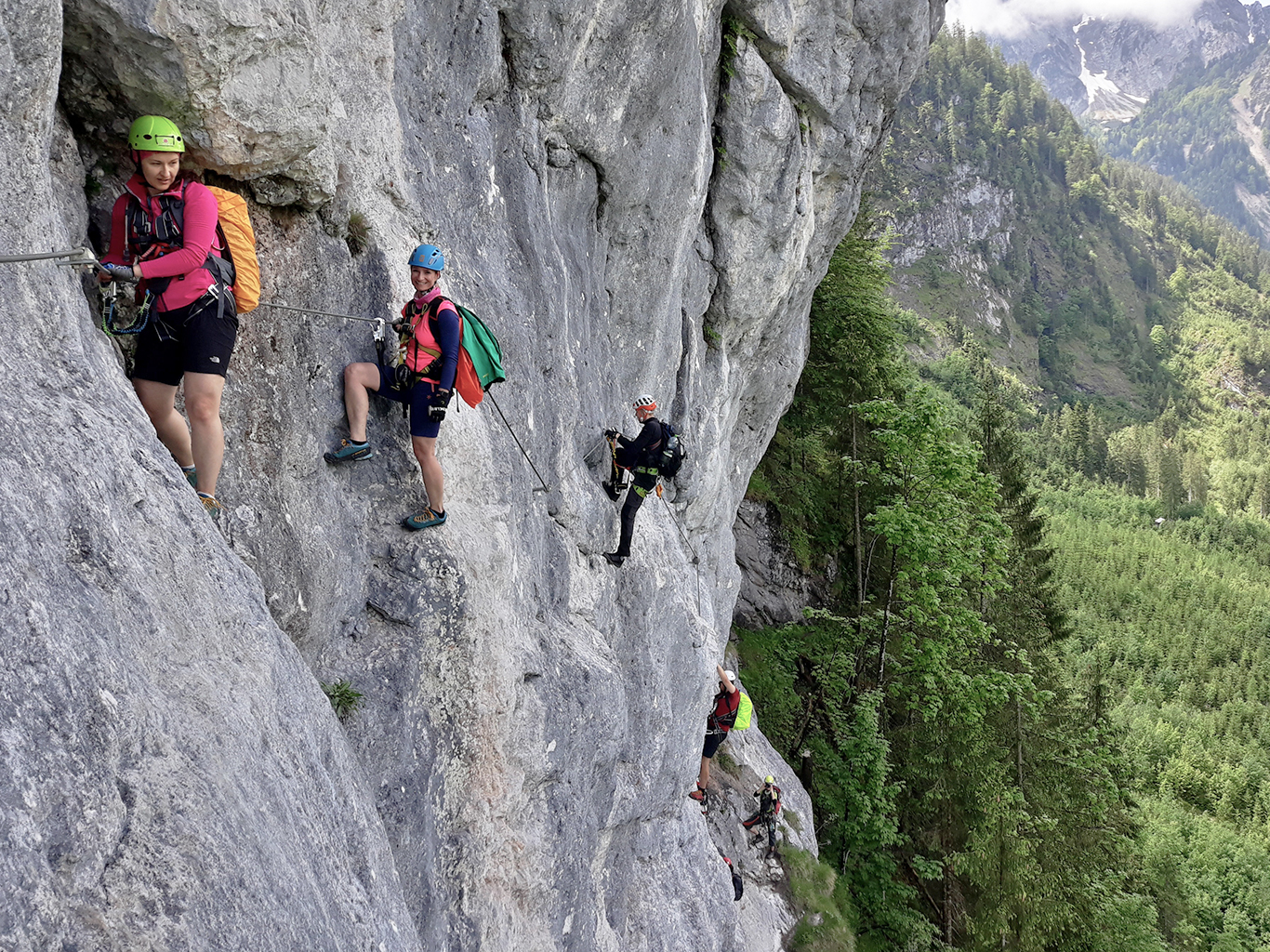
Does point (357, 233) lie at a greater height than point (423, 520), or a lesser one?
greater

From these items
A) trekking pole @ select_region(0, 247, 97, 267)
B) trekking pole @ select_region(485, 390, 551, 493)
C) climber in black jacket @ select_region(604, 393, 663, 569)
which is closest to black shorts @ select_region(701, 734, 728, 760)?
climber in black jacket @ select_region(604, 393, 663, 569)

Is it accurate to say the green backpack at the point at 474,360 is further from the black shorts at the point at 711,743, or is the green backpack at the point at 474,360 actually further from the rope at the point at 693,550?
the black shorts at the point at 711,743

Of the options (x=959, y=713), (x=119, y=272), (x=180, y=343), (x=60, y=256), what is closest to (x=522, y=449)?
(x=180, y=343)

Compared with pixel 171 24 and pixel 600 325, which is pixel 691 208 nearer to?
pixel 600 325

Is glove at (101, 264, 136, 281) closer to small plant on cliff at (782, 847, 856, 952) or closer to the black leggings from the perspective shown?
the black leggings

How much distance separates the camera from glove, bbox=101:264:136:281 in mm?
4203

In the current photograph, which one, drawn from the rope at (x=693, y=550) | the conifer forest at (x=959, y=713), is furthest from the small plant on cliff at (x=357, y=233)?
the conifer forest at (x=959, y=713)

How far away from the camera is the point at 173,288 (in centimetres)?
446

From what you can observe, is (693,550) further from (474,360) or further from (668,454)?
(474,360)

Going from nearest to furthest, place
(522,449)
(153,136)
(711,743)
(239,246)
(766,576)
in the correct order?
(153,136), (239,246), (522,449), (711,743), (766,576)

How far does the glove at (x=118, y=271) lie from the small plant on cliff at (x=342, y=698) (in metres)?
2.74

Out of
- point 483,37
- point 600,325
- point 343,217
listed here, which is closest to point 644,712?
point 600,325

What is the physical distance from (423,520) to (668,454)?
4281 mm

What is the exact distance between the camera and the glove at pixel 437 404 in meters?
6.18
